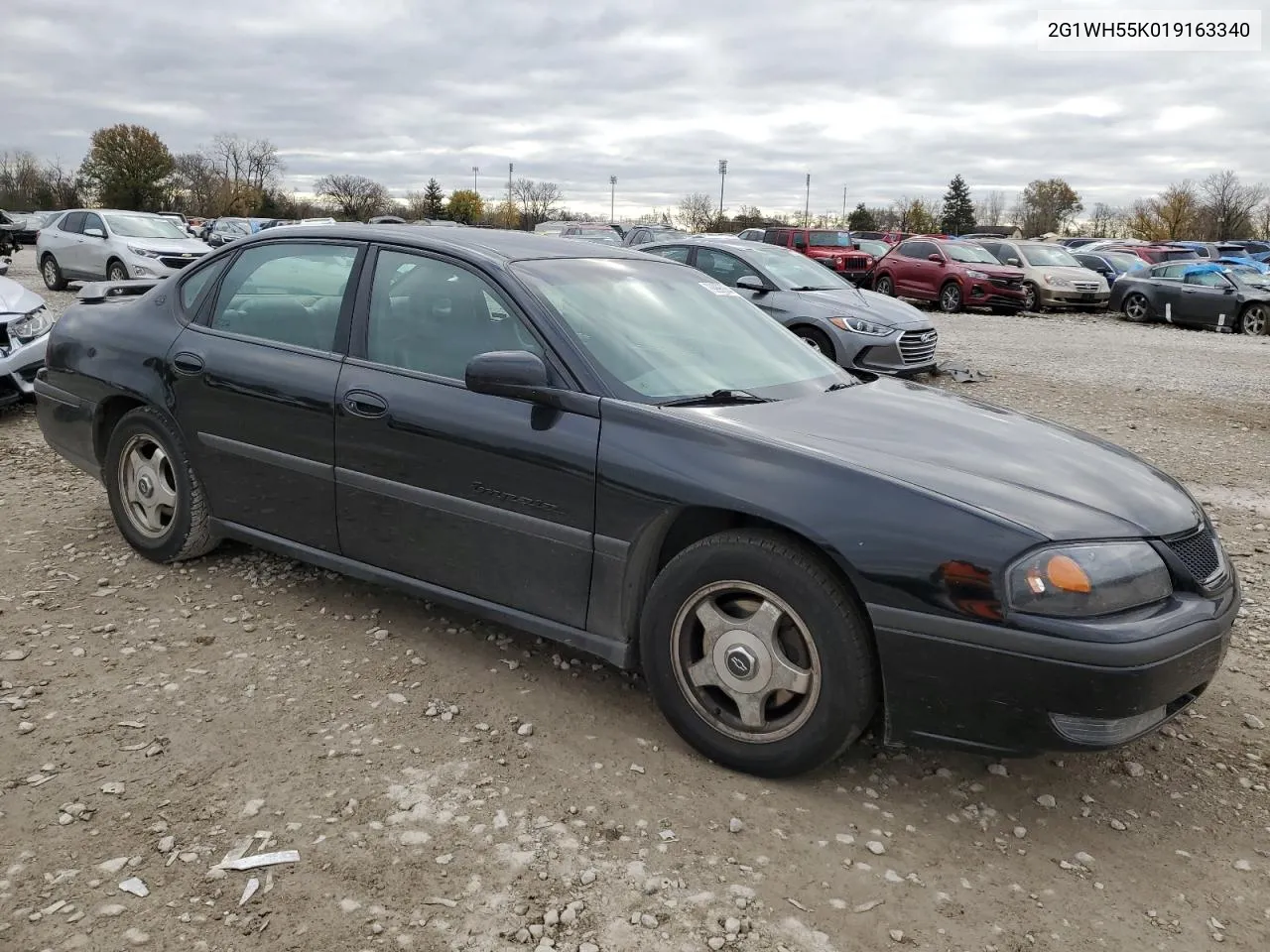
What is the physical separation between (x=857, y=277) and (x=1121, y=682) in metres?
22.2

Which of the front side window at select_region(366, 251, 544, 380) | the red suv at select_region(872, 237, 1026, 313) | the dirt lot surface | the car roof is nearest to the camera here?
the dirt lot surface

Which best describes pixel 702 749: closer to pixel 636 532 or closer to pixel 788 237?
pixel 636 532

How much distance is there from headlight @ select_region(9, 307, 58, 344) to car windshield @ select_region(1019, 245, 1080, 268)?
19751mm

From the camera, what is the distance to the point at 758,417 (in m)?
3.16

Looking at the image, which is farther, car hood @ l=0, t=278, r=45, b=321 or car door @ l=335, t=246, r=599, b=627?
car hood @ l=0, t=278, r=45, b=321

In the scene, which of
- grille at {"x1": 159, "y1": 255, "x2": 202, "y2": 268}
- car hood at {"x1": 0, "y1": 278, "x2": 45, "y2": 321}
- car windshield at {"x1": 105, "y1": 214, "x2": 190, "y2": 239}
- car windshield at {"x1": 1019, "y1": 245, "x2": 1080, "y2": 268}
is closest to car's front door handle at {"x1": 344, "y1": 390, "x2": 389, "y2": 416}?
car hood at {"x1": 0, "y1": 278, "x2": 45, "y2": 321}

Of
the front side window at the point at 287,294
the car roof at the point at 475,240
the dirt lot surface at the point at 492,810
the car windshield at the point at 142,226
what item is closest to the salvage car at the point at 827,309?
the car roof at the point at 475,240

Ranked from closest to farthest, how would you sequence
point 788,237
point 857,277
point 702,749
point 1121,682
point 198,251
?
point 1121,682
point 702,749
point 198,251
point 857,277
point 788,237

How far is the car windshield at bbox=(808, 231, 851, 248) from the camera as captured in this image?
2575 centimetres

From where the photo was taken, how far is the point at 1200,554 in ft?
9.55

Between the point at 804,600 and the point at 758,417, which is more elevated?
the point at 758,417

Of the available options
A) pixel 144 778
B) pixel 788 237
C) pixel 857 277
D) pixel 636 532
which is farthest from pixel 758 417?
pixel 788 237

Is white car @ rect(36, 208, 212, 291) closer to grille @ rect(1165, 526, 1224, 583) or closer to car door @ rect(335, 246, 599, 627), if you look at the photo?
car door @ rect(335, 246, 599, 627)

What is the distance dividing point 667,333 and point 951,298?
18043mm
